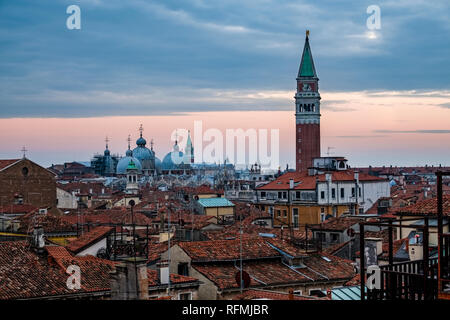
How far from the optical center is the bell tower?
9669 cm

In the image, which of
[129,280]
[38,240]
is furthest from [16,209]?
[129,280]

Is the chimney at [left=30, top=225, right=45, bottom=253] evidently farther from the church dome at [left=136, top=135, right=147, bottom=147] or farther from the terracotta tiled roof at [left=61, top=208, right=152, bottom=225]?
the church dome at [left=136, top=135, right=147, bottom=147]

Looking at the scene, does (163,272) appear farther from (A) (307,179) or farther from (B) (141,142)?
(B) (141,142)

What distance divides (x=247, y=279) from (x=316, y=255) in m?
4.68

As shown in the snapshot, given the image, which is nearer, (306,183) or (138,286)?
(138,286)

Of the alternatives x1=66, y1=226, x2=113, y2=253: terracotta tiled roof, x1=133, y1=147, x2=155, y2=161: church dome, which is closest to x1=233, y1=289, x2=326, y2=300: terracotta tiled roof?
x1=66, y1=226, x2=113, y2=253: terracotta tiled roof

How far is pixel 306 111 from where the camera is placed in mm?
97938

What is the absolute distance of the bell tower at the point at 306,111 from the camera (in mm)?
96688

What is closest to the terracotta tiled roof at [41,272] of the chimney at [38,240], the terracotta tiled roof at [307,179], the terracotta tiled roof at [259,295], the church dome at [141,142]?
the chimney at [38,240]

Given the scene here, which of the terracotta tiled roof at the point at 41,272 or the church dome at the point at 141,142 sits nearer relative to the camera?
the terracotta tiled roof at the point at 41,272

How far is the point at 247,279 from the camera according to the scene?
16.7 metres

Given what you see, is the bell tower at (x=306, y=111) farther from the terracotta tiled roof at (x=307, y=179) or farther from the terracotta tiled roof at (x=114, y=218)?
the terracotta tiled roof at (x=114, y=218)
